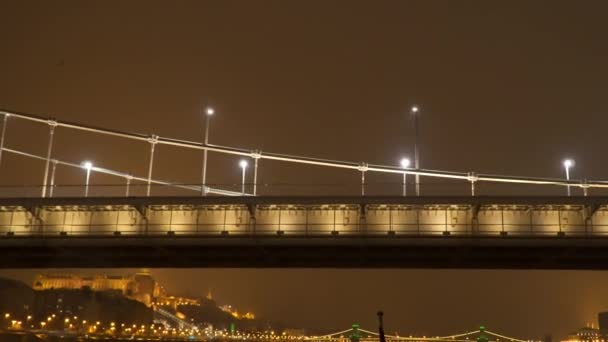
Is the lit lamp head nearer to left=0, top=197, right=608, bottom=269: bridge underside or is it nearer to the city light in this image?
left=0, top=197, right=608, bottom=269: bridge underside

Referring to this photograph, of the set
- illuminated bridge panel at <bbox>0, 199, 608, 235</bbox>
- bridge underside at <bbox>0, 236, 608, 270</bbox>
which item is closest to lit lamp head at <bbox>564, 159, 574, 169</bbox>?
bridge underside at <bbox>0, 236, 608, 270</bbox>

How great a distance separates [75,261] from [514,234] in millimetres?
32564

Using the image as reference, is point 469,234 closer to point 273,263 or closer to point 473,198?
point 473,198

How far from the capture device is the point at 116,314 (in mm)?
167375

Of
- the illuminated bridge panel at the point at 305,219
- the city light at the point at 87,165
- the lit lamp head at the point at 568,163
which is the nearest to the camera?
the illuminated bridge panel at the point at 305,219

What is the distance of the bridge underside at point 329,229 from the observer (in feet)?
149

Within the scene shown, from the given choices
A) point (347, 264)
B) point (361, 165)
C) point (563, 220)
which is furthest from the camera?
point (361, 165)

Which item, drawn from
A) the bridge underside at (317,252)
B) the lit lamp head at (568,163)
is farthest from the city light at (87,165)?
the lit lamp head at (568,163)

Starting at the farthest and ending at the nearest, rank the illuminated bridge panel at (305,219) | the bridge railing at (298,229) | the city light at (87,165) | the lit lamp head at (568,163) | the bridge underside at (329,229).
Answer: the city light at (87,165)
the lit lamp head at (568,163)
the illuminated bridge panel at (305,219)
the bridge railing at (298,229)
the bridge underside at (329,229)

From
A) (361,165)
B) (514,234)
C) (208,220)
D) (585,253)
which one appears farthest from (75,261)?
(585,253)

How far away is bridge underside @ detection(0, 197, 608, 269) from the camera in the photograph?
45.3 metres

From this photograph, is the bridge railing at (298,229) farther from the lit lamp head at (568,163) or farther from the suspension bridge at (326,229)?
the lit lamp head at (568,163)

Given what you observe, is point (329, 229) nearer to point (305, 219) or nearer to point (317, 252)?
point (305, 219)

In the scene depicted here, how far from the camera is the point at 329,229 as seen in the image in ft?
154
